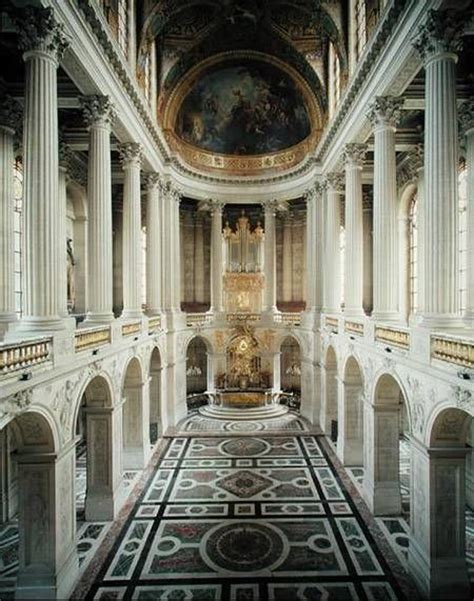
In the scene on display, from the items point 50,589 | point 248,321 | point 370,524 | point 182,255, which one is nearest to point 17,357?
point 50,589

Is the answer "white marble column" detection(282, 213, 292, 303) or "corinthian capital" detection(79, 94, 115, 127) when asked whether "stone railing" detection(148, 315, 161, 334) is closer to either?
"corinthian capital" detection(79, 94, 115, 127)

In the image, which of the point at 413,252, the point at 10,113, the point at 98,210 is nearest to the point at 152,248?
the point at 98,210

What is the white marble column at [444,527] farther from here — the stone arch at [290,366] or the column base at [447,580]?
the stone arch at [290,366]

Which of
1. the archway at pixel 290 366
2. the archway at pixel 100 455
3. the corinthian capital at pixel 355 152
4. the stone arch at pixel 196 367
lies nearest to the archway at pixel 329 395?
the archway at pixel 290 366

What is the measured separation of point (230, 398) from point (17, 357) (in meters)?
19.4

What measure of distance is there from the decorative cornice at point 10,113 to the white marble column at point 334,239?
1436 cm

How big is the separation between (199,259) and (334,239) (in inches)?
484

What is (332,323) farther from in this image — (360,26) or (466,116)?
(360,26)

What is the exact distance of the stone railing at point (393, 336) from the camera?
1163 centimetres

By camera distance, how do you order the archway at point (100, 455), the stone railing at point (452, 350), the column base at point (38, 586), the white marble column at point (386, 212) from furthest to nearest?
the white marble column at point (386, 212) → the archway at point (100, 455) → the column base at point (38, 586) → the stone railing at point (452, 350)

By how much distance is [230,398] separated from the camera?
2664 centimetres

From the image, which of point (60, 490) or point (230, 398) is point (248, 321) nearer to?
point (230, 398)

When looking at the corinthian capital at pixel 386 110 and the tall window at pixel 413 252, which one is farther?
the tall window at pixel 413 252

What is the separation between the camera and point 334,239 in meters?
22.6
